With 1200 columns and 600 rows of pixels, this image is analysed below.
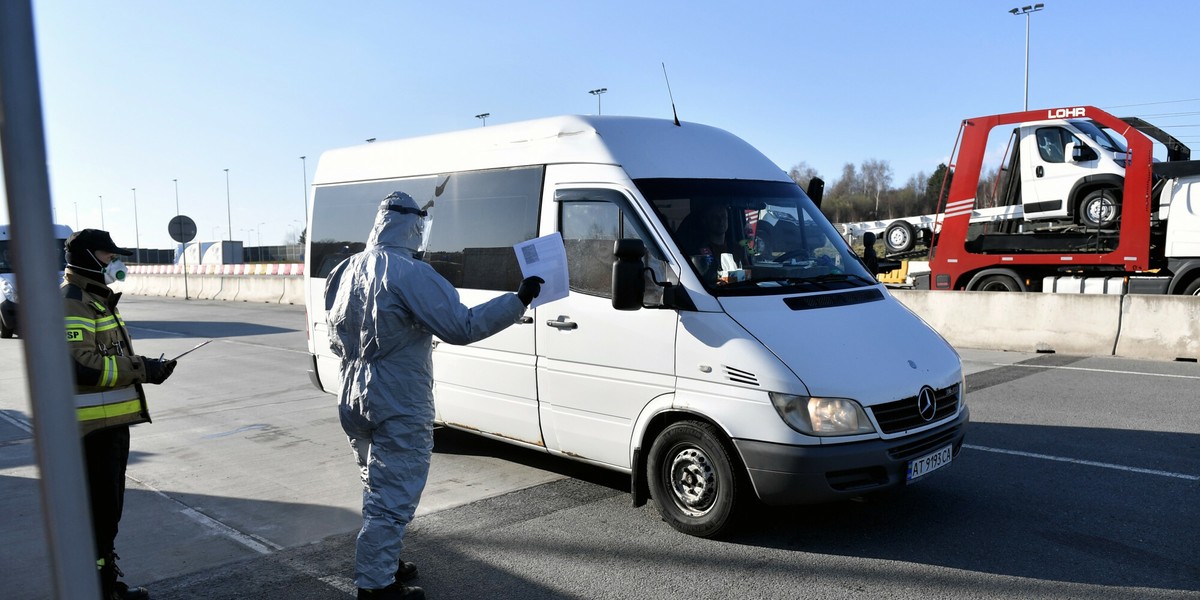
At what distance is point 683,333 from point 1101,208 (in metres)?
12.6

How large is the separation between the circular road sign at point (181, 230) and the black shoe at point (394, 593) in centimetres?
2653

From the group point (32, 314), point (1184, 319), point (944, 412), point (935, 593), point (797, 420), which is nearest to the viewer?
point (32, 314)

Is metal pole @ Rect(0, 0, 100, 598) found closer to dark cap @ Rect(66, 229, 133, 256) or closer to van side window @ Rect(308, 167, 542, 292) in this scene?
dark cap @ Rect(66, 229, 133, 256)

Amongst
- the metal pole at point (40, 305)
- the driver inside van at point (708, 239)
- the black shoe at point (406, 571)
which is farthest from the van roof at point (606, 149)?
the metal pole at point (40, 305)

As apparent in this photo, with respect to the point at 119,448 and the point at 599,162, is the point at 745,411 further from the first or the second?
the point at 119,448

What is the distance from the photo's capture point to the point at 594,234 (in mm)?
5520

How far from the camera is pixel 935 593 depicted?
13.6 ft

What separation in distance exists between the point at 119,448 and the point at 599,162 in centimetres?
309

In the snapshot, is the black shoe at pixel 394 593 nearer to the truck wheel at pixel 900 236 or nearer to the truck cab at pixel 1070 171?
the truck cab at pixel 1070 171

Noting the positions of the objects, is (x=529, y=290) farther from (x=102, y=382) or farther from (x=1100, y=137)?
(x=1100, y=137)

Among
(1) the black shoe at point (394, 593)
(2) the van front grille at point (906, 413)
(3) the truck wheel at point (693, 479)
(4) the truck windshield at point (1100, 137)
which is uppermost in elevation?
(4) the truck windshield at point (1100, 137)

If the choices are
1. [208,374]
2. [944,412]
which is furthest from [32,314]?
[208,374]

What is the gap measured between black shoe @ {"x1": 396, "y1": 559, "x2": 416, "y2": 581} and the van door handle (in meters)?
1.76

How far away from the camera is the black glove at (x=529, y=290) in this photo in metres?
4.04
